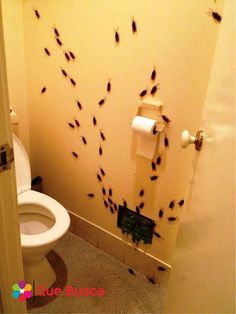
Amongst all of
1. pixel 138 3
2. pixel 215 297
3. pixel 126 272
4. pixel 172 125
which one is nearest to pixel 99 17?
pixel 138 3

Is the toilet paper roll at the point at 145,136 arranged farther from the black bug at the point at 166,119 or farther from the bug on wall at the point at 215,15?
the bug on wall at the point at 215,15

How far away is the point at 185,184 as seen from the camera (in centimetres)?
121

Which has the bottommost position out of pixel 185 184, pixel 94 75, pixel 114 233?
pixel 114 233

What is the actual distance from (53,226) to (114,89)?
2.73 feet

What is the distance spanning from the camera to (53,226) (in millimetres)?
1274

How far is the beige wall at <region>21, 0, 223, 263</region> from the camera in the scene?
3.42 ft

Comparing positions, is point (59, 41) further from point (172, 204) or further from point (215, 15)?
point (172, 204)

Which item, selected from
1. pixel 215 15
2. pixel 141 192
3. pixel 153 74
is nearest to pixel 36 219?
pixel 141 192

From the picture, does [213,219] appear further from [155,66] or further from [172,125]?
[155,66]

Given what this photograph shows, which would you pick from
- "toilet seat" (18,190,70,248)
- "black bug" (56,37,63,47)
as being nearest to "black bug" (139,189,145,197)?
"toilet seat" (18,190,70,248)

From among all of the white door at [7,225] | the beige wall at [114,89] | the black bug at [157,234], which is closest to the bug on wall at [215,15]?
the beige wall at [114,89]

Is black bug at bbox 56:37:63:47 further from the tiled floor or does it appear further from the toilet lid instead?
the tiled floor

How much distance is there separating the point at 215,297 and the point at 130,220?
109 cm

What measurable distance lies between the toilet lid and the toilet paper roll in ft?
2.36
